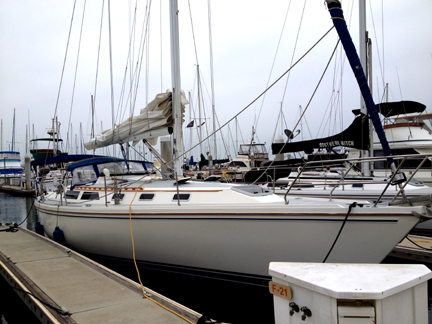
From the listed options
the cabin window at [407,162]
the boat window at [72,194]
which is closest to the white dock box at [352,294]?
the boat window at [72,194]

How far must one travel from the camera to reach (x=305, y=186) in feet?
31.3

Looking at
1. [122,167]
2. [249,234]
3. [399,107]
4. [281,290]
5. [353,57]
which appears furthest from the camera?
[399,107]

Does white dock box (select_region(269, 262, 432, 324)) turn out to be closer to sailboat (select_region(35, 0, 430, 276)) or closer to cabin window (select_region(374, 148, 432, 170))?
sailboat (select_region(35, 0, 430, 276))

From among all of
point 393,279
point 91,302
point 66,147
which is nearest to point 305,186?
point 91,302

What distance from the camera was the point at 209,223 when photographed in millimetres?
5113

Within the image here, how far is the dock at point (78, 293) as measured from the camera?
3.83m

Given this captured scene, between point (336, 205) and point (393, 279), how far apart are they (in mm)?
2489

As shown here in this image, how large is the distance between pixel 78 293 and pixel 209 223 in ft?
6.58

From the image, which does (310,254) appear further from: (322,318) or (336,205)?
(322,318)

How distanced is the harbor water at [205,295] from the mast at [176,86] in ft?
6.78

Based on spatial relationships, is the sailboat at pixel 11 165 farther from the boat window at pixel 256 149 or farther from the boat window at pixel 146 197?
the boat window at pixel 146 197

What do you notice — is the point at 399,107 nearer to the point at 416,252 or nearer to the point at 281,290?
the point at 416,252

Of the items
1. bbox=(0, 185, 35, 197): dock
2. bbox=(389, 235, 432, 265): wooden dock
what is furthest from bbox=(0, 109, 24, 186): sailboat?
bbox=(389, 235, 432, 265): wooden dock

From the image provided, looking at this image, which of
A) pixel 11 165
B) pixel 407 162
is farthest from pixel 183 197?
pixel 11 165
